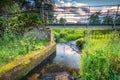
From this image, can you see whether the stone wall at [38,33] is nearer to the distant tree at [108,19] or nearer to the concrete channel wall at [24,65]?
the concrete channel wall at [24,65]

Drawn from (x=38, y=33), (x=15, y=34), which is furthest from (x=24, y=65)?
(x=38, y=33)

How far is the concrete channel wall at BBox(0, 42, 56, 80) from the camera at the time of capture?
1151 centimetres

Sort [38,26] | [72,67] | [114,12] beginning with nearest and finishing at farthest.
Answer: [72,67] → [114,12] → [38,26]

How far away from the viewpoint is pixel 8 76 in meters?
11.5

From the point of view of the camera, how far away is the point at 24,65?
13539mm

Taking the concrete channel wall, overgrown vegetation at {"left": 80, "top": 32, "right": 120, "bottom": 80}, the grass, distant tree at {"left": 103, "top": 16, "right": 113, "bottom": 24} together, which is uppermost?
distant tree at {"left": 103, "top": 16, "right": 113, "bottom": 24}

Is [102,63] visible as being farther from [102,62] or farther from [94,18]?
[94,18]

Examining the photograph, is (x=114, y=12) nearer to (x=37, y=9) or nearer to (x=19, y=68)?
(x=37, y=9)

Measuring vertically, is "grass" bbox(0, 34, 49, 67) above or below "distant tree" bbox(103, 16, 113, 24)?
below

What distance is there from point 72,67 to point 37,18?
5.93 meters

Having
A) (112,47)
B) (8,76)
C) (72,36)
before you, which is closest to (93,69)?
(112,47)

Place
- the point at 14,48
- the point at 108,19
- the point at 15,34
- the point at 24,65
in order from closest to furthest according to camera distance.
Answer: the point at 24,65
the point at 14,48
the point at 15,34
the point at 108,19

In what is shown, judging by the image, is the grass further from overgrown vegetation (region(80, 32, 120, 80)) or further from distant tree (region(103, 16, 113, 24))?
distant tree (region(103, 16, 113, 24))

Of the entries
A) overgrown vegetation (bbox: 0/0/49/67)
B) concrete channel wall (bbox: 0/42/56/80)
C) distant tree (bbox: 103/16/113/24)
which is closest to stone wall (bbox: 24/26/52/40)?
overgrown vegetation (bbox: 0/0/49/67)
